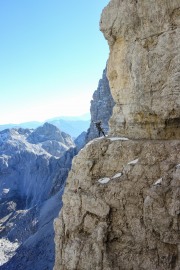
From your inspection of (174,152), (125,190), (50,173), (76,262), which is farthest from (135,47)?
(50,173)

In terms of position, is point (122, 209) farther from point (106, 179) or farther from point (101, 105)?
point (101, 105)

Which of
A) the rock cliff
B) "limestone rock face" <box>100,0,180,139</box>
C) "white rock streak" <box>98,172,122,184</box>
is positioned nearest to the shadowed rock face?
the rock cliff

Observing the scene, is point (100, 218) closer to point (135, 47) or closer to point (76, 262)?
point (76, 262)

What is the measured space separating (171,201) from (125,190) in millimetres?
2823

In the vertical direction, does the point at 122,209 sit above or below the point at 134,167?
below

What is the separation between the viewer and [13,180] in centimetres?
15538

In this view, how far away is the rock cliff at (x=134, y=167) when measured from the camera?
15.2 m

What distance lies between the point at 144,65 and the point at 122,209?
27.0ft

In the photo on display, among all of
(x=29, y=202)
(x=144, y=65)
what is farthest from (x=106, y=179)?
(x=29, y=202)

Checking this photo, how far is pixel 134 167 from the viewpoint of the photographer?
55.6ft

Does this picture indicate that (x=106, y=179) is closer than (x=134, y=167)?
No

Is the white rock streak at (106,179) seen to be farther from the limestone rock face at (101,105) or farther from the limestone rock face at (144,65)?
the limestone rock face at (101,105)

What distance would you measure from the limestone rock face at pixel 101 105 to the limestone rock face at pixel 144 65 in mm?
93165

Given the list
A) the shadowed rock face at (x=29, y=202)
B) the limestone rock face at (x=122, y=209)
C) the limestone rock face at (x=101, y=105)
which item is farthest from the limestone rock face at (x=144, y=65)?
the limestone rock face at (x=101, y=105)
